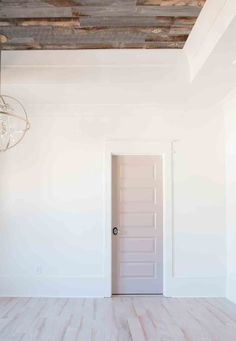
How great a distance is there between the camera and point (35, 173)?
230 inches

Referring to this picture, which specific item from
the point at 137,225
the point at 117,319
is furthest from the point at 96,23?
the point at 117,319

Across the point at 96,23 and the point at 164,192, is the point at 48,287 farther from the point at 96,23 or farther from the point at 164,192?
the point at 96,23

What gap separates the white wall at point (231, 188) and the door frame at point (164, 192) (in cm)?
85

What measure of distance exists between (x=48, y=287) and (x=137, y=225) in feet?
5.32

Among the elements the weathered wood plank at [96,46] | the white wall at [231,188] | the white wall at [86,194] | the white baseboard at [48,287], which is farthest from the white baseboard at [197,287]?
the weathered wood plank at [96,46]

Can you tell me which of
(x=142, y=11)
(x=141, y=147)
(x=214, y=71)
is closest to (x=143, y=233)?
(x=141, y=147)

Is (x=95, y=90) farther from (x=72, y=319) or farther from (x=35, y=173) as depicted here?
(x=72, y=319)

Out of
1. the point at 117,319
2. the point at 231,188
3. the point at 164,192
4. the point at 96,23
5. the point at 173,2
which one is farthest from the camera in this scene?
the point at 164,192

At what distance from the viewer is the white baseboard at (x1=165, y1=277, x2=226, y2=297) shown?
571 cm

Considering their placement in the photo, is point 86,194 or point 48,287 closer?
point 48,287

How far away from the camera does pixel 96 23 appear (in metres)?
4.03

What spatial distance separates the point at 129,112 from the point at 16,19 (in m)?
2.38

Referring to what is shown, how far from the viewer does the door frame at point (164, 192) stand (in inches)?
225

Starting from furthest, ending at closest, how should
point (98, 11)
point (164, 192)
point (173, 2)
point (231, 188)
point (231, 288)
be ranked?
1. point (164, 192)
2. point (231, 188)
3. point (231, 288)
4. point (98, 11)
5. point (173, 2)
